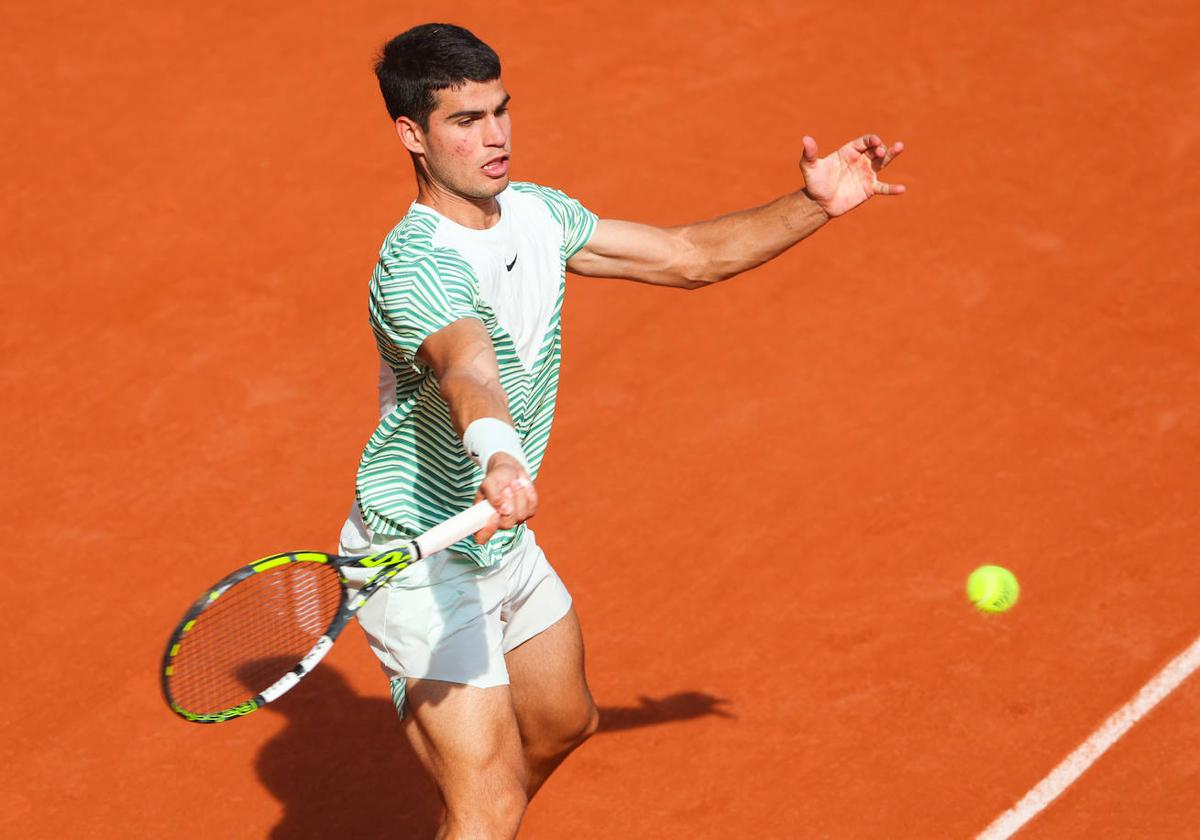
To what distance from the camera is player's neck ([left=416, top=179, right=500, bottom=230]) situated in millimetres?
4715

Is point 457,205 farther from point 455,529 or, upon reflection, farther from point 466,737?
point 466,737

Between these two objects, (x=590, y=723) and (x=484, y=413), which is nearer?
(x=484, y=413)

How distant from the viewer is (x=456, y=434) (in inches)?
174

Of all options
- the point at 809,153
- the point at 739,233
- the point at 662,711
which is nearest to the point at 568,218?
the point at 739,233

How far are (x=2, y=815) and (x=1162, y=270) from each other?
22.0 feet

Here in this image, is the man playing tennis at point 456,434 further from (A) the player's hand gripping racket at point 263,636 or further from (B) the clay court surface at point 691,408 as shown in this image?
(B) the clay court surface at point 691,408

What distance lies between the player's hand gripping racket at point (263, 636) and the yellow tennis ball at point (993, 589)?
308cm

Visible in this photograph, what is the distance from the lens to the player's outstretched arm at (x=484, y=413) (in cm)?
384

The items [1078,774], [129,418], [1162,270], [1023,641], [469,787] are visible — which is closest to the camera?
[469,787]

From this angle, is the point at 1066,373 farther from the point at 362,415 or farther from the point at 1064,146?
the point at 362,415

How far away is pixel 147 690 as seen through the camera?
22.1 feet

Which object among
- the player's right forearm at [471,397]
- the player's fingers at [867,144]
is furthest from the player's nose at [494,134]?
the player's fingers at [867,144]

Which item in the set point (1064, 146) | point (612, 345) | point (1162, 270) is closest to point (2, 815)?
point (612, 345)

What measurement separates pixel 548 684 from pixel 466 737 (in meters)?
0.51
